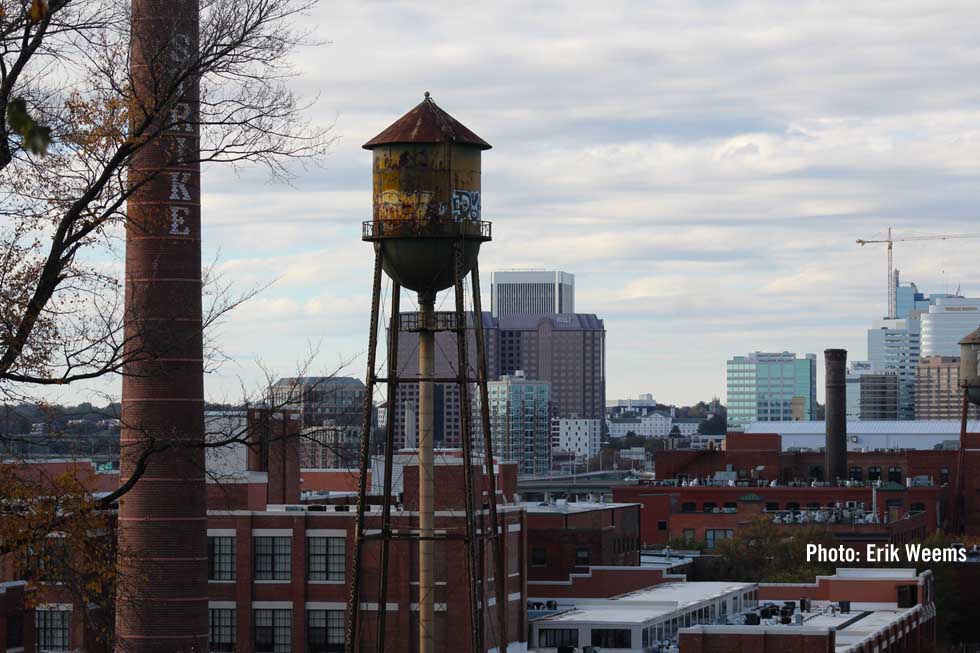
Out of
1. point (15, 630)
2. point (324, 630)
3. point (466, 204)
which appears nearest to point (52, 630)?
point (15, 630)

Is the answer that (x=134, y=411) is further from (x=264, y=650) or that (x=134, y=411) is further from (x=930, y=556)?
(x=930, y=556)

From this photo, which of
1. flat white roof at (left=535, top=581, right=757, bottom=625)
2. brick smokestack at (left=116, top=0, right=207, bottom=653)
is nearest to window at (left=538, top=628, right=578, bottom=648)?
flat white roof at (left=535, top=581, right=757, bottom=625)

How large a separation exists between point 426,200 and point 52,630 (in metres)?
24.9

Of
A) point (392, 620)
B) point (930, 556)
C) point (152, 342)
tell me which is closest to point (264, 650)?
point (392, 620)

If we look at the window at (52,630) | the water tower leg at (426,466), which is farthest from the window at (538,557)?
the water tower leg at (426,466)

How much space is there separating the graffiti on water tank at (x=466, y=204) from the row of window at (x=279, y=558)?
2109cm

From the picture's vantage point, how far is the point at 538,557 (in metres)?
90.6

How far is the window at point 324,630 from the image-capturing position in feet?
212

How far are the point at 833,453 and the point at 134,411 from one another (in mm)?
97505

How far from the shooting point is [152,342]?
28531 mm

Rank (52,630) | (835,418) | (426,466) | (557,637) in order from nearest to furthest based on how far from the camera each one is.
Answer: (426,466) → (52,630) → (557,637) → (835,418)

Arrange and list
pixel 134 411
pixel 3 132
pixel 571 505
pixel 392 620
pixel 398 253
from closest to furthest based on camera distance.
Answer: pixel 3 132
pixel 398 253
pixel 134 411
pixel 392 620
pixel 571 505

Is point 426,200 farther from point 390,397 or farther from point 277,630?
point 277,630

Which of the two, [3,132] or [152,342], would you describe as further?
Answer: [152,342]
